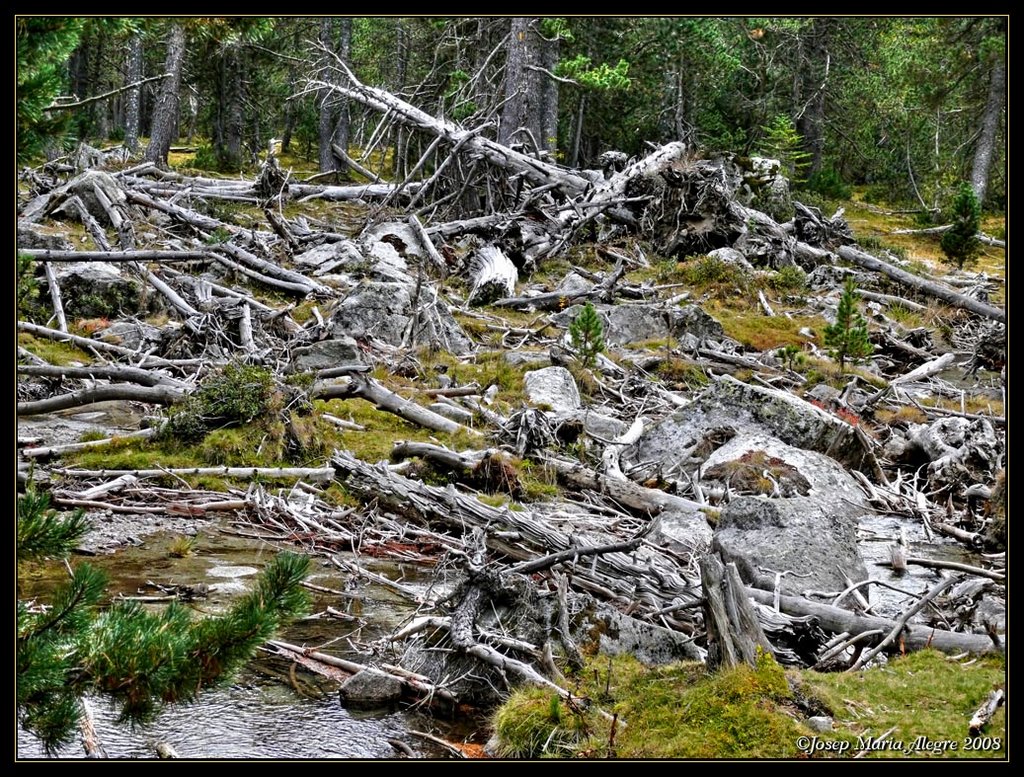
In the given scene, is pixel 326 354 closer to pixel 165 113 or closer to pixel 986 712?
pixel 986 712

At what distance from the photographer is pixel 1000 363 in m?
15.0

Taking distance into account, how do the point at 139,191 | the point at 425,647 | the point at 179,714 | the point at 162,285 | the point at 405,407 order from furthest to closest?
the point at 139,191
the point at 162,285
the point at 405,407
the point at 425,647
the point at 179,714

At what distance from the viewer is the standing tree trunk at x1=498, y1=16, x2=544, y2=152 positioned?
71.1 ft

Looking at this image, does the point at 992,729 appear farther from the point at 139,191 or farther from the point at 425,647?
the point at 139,191

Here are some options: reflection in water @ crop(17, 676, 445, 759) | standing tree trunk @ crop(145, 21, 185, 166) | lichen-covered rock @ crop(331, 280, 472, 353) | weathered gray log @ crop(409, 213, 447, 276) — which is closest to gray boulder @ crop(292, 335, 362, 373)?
lichen-covered rock @ crop(331, 280, 472, 353)

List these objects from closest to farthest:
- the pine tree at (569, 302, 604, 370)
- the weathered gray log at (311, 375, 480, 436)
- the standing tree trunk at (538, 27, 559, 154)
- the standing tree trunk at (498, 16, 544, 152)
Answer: the weathered gray log at (311, 375, 480, 436) < the pine tree at (569, 302, 604, 370) < the standing tree trunk at (498, 16, 544, 152) < the standing tree trunk at (538, 27, 559, 154)

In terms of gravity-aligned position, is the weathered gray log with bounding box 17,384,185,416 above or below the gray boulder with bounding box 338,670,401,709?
below

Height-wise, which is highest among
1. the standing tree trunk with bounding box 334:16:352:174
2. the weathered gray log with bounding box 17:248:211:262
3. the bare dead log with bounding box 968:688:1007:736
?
the standing tree trunk with bounding box 334:16:352:174

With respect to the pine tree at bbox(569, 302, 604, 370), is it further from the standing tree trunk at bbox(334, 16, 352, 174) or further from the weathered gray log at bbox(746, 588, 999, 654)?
the standing tree trunk at bbox(334, 16, 352, 174)

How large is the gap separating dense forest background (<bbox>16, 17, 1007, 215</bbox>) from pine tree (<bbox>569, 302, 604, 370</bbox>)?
1048 cm

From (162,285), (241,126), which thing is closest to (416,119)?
(162,285)

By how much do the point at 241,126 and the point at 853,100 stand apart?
20.8 meters

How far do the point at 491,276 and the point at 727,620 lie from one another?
13.3 meters

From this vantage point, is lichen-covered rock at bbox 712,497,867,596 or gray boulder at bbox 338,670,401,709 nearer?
gray boulder at bbox 338,670,401,709
